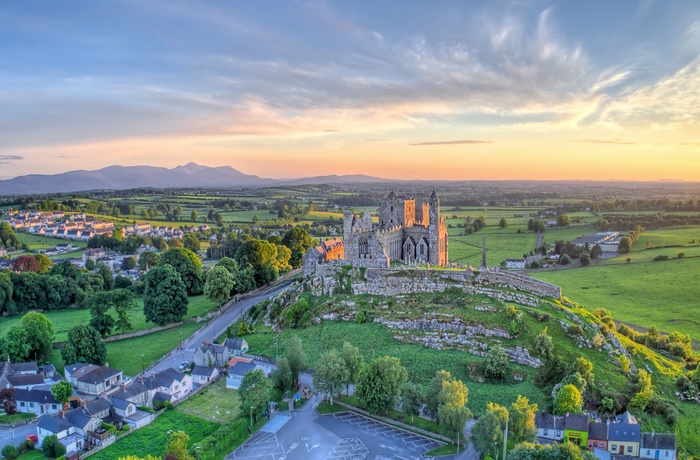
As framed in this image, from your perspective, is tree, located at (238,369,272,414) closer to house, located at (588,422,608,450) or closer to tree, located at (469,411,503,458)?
tree, located at (469,411,503,458)

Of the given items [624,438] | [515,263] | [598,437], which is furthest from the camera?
[515,263]

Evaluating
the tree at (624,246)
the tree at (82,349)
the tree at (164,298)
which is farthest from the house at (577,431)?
the tree at (624,246)

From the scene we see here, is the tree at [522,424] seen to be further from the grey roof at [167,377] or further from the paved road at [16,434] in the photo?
the paved road at [16,434]

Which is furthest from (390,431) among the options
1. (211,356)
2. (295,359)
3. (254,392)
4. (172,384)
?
(211,356)

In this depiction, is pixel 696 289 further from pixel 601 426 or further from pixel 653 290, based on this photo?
pixel 601 426

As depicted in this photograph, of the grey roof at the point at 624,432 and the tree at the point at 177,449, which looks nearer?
the tree at the point at 177,449

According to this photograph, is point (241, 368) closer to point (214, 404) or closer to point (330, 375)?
point (214, 404)

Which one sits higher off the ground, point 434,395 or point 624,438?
point 434,395
